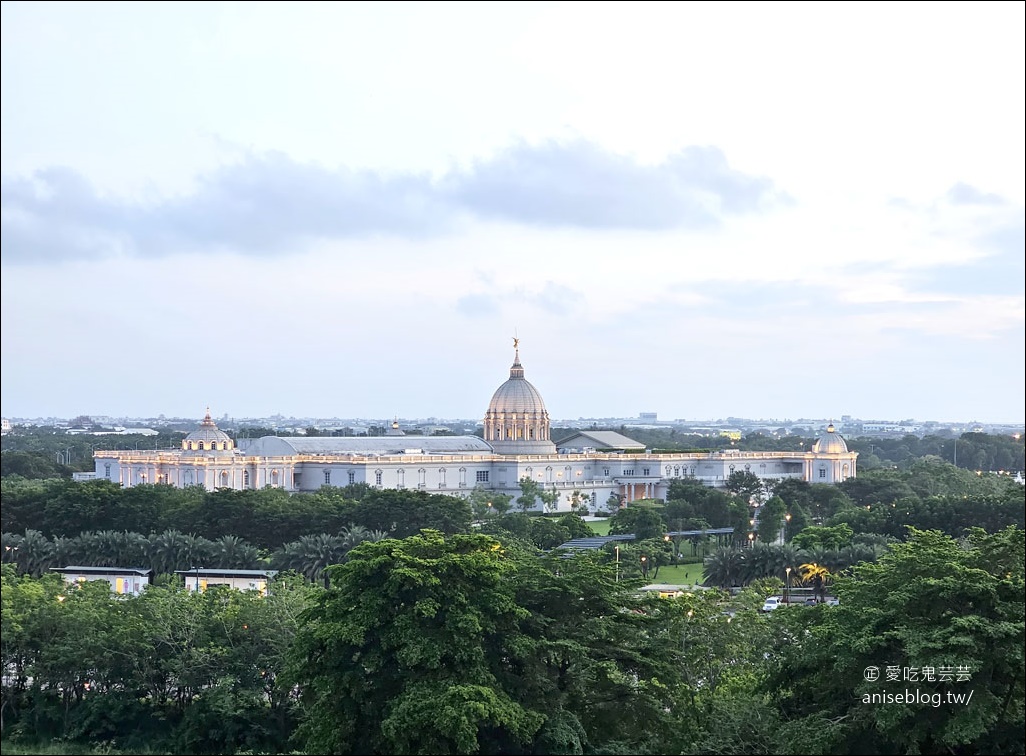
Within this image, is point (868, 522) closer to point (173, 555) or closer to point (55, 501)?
point (173, 555)

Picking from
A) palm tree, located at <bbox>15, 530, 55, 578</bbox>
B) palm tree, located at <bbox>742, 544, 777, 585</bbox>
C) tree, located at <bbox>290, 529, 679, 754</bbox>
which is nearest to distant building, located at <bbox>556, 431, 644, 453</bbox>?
palm tree, located at <bbox>742, 544, 777, 585</bbox>

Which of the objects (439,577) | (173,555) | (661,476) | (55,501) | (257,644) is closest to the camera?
(439,577)

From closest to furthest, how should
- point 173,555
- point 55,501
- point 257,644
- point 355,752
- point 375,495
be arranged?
point 355,752
point 257,644
point 173,555
point 55,501
point 375,495

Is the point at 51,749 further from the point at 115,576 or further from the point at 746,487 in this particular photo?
the point at 746,487

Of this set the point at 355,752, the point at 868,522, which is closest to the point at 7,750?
the point at 355,752

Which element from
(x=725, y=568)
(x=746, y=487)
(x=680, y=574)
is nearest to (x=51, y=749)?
(x=725, y=568)

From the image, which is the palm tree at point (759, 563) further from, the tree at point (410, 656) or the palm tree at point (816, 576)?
the tree at point (410, 656)

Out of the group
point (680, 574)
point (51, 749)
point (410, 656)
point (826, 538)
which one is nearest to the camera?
point (410, 656)
